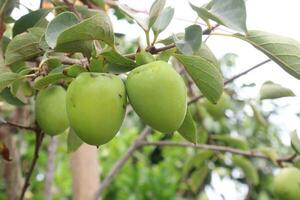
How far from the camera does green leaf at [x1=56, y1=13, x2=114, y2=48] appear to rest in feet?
2.34

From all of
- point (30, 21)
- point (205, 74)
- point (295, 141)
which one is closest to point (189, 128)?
Result: point (205, 74)

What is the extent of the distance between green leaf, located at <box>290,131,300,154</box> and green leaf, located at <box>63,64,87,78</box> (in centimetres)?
64

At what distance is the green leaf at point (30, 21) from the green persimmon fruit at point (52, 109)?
0.12 metres

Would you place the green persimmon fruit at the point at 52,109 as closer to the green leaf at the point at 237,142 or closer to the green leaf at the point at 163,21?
the green leaf at the point at 163,21

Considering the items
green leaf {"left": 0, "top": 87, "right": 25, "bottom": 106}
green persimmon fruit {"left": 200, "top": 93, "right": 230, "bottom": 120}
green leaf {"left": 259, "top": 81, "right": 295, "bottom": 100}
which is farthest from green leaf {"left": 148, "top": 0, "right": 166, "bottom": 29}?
green persimmon fruit {"left": 200, "top": 93, "right": 230, "bottom": 120}

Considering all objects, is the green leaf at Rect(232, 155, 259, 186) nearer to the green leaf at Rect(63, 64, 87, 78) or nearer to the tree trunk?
the tree trunk

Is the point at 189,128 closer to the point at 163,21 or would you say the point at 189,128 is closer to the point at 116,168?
the point at 163,21

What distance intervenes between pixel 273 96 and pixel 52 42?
79 cm

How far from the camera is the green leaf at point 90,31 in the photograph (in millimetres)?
712

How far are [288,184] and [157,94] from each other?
2.75ft

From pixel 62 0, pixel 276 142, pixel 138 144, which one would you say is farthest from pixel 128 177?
pixel 62 0

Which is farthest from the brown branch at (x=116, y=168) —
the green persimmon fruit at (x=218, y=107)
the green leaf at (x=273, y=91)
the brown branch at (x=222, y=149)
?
the green leaf at (x=273, y=91)

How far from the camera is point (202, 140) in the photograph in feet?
6.52

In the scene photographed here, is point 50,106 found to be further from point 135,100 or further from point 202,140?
point 202,140
